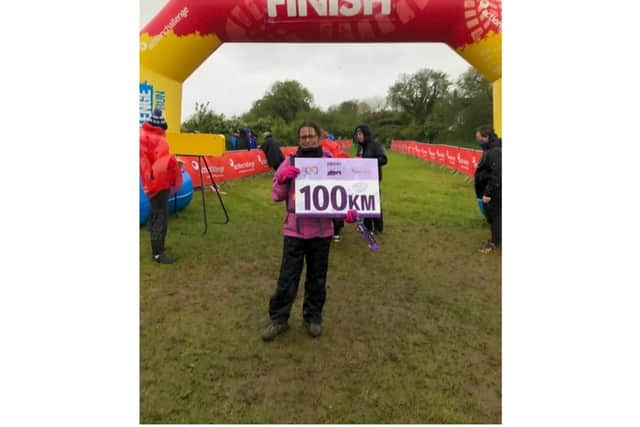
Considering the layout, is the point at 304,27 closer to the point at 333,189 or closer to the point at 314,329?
the point at 333,189

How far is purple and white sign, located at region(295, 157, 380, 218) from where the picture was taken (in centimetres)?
290

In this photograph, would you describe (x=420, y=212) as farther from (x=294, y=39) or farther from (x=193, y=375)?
(x=193, y=375)

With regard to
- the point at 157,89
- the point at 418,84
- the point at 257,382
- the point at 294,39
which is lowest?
the point at 257,382

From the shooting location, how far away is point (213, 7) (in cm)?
608

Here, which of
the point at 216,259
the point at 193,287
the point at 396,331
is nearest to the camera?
the point at 396,331

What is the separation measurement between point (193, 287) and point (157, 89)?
377 centimetres

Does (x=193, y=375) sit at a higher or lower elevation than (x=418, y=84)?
lower

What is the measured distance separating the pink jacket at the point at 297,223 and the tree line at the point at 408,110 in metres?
31.8

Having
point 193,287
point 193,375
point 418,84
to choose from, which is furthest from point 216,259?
point 418,84

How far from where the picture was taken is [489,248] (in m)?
5.54

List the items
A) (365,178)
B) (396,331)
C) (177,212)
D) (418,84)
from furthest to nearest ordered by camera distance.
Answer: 1. (418,84)
2. (177,212)
3. (396,331)
4. (365,178)

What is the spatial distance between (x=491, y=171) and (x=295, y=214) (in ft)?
11.4

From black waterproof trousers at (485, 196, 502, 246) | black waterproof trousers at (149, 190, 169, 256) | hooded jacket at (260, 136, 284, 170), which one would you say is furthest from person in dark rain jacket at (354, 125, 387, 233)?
hooded jacket at (260, 136, 284, 170)

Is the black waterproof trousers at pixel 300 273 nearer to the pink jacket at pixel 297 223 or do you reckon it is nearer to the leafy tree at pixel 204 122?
the pink jacket at pixel 297 223
